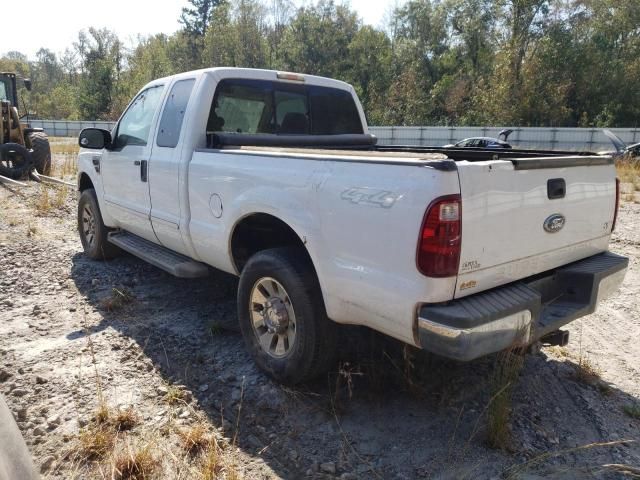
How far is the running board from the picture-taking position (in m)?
4.27

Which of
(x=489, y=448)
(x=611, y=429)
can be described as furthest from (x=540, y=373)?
(x=489, y=448)

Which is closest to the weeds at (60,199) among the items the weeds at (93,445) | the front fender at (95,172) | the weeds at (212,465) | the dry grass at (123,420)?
the front fender at (95,172)

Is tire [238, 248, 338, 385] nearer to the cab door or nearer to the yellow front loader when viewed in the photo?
the cab door

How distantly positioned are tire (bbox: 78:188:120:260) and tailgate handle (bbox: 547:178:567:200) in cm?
478

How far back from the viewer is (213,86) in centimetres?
427

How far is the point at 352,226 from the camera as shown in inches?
107

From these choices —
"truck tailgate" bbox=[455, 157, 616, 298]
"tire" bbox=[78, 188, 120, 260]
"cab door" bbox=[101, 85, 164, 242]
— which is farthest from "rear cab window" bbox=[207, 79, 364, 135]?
"truck tailgate" bbox=[455, 157, 616, 298]

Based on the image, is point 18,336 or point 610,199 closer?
point 610,199

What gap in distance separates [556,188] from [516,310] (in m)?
0.78

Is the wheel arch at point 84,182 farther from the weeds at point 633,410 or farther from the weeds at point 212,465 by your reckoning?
the weeds at point 633,410

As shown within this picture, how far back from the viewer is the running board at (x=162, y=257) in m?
4.27

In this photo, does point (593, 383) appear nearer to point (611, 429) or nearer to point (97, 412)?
point (611, 429)

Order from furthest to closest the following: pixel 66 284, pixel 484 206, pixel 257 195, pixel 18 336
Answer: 1. pixel 66 284
2. pixel 18 336
3. pixel 257 195
4. pixel 484 206

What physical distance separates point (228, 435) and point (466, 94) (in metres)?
38.2
